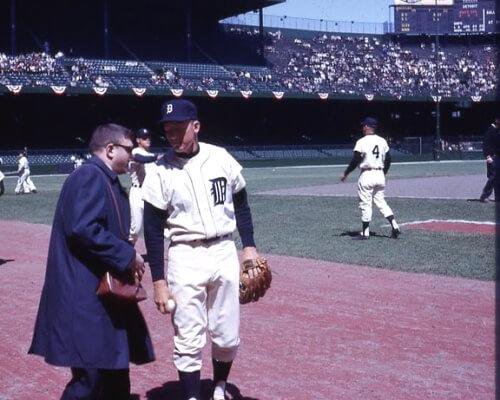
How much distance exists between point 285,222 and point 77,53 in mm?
32233

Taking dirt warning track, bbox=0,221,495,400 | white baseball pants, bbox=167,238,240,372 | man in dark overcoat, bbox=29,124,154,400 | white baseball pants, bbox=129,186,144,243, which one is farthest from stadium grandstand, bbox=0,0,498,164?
man in dark overcoat, bbox=29,124,154,400

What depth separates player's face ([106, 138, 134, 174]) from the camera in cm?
381

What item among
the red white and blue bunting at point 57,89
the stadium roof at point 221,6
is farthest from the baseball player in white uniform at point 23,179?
the stadium roof at point 221,6

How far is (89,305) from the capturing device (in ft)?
11.7

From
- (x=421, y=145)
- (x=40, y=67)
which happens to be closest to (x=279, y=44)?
(x=421, y=145)

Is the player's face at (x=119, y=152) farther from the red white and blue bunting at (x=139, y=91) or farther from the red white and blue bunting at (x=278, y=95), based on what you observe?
the red white and blue bunting at (x=278, y=95)

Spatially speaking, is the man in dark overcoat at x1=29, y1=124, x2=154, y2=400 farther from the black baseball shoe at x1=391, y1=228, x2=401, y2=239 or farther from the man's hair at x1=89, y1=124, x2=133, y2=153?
the black baseball shoe at x1=391, y1=228, x2=401, y2=239

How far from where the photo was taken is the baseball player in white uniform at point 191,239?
4223 mm

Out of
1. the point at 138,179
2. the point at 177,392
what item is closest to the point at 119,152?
the point at 177,392

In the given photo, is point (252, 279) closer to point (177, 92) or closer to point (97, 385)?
point (97, 385)

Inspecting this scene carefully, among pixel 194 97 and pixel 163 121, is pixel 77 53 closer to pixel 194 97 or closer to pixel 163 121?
pixel 194 97

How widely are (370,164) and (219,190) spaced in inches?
298

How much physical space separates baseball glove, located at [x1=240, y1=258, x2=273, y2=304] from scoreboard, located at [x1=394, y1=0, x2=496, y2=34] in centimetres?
6075

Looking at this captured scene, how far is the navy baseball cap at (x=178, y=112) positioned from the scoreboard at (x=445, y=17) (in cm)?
6094
